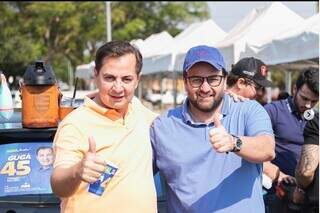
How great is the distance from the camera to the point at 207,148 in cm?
280

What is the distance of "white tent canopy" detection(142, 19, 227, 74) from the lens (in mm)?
12325

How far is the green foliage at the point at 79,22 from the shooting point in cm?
3603

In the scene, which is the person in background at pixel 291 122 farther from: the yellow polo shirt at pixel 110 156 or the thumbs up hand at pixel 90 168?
the thumbs up hand at pixel 90 168

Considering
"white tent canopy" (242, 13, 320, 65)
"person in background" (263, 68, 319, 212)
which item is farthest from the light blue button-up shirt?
"white tent canopy" (242, 13, 320, 65)

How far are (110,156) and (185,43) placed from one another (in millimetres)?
10592

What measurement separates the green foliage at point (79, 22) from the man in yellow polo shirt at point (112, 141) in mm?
31207

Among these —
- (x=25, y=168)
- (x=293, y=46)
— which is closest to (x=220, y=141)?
(x=25, y=168)

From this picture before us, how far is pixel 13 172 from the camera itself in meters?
3.48

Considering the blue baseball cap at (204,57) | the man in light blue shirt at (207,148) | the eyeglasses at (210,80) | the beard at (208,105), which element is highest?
the blue baseball cap at (204,57)

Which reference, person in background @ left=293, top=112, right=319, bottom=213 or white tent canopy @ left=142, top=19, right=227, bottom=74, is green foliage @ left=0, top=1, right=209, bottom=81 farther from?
person in background @ left=293, top=112, right=319, bottom=213

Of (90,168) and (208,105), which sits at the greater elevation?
(208,105)

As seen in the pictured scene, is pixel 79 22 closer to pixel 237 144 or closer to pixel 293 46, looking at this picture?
pixel 293 46

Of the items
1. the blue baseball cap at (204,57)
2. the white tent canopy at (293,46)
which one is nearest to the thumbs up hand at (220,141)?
the blue baseball cap at (204,57)

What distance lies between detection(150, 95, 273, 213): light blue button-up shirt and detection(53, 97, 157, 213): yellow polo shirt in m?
0.21
